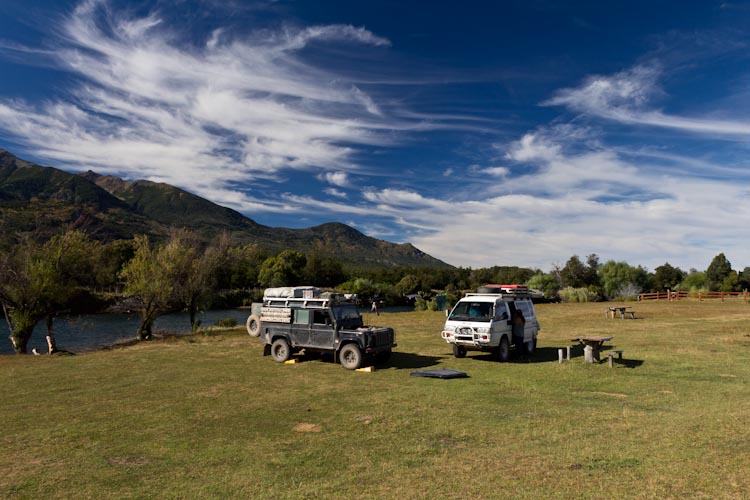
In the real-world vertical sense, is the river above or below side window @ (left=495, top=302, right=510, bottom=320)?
below

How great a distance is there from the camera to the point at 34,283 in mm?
23266

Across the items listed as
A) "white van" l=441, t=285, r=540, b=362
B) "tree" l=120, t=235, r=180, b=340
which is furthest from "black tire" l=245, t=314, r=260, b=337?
"white van" l=441, t=285, r=540, b=362

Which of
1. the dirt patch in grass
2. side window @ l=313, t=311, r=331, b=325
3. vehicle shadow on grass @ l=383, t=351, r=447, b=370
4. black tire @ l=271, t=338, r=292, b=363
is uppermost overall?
side window @ l=313, t=311, r=331, b=325

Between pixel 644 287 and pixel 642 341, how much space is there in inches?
3274

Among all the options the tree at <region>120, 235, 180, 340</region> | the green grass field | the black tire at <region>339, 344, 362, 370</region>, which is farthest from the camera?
the tree at <region>120, 235, 180, 340</region>

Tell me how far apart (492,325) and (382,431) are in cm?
842

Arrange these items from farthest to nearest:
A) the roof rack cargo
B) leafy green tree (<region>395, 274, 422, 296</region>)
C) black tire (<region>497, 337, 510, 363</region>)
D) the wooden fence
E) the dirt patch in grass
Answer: leafy green tree (<region>395, 274, 422, 296</region>)
the wooden fence
the roof rack cargo
black tire (<region>497, 337, 510, 363</region>)
the dirt patch in grass

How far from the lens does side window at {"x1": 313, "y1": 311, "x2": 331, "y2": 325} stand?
15688 millimetres

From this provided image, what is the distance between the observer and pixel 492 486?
224 inches

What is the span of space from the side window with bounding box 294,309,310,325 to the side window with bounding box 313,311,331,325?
0.94 feet

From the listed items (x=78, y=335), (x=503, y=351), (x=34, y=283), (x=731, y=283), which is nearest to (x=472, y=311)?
(x=503, y=351)

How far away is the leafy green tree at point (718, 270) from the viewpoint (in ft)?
312

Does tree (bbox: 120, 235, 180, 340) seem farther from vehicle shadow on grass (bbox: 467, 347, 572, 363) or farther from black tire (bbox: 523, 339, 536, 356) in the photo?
black tire (bbox: 523, 339, 536, 356)

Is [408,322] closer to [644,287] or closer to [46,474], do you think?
[46,474]
